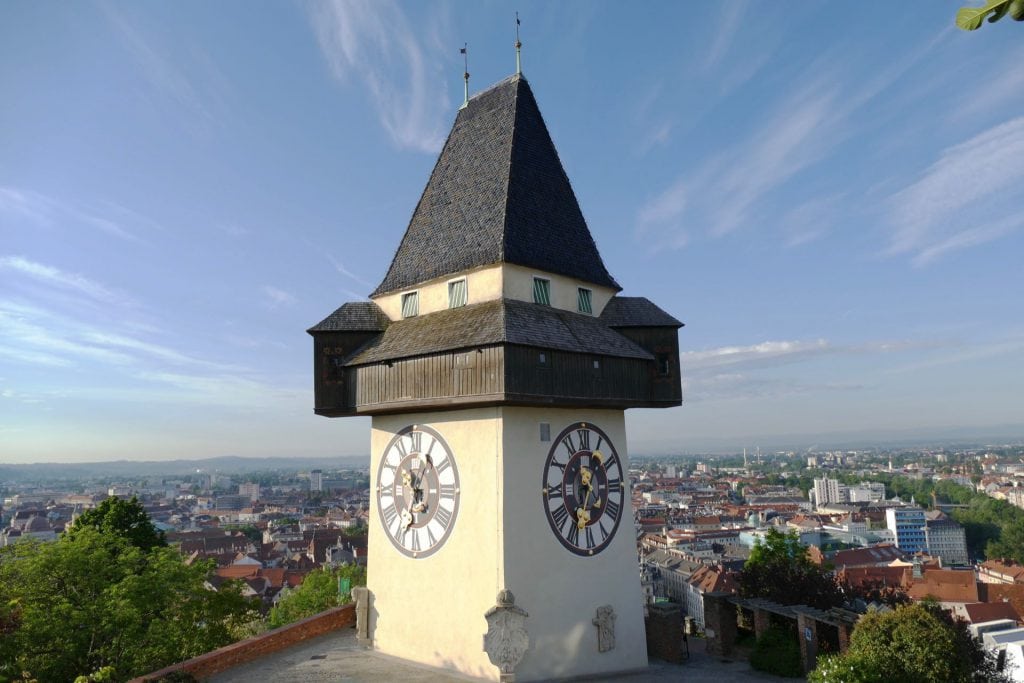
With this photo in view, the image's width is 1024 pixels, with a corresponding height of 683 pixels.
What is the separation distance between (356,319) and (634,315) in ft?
18.7

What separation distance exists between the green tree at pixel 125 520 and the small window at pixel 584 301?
15.7m

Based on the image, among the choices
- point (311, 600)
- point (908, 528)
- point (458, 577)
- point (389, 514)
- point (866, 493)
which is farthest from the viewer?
point (866, 493)

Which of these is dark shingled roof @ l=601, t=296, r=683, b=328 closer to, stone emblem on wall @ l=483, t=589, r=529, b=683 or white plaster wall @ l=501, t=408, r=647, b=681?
white plaster wall @ l=501, t=408, r=647, b=681

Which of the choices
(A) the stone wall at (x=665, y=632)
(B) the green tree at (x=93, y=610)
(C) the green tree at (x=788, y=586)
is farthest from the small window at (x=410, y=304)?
(C) the green tree at (x=788, y=586)

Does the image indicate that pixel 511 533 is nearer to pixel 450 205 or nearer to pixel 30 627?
pixel 450 205

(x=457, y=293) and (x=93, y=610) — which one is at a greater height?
(x=457, y=293)

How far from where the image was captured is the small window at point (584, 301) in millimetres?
13820

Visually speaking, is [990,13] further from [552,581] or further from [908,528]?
[908,528]

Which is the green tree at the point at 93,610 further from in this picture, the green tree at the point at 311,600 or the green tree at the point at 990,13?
the green tree at the point at 990,13

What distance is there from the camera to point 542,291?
43.0 feet

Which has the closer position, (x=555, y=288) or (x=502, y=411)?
Result: (x=502, y=411)

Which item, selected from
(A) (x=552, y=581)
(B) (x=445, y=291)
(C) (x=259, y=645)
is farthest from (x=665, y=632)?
(B) (x=445, y=291)

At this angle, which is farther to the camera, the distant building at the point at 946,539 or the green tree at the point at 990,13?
the distant building at the point at 946,539

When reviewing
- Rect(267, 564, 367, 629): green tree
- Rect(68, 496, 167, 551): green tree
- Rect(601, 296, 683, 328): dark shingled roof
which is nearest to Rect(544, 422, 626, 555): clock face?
Rect(601, 296, 683, 328): dark shingled roof
